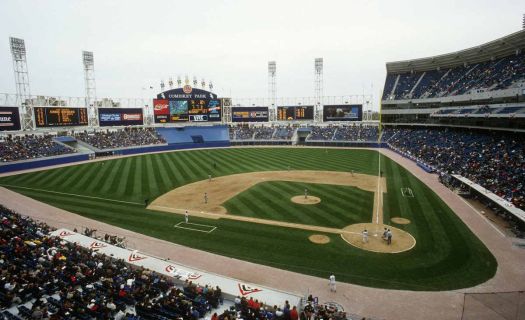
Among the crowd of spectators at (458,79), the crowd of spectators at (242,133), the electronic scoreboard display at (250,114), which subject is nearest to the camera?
the crowd of spectators at (458,79)

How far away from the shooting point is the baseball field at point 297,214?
17.8m

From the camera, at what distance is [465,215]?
25.2m

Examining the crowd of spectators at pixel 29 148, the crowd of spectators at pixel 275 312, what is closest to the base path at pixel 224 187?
the crowd of spectators at pixel 275 312

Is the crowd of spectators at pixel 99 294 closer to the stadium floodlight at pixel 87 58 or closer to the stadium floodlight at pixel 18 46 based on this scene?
the stadium floodlight at pixel 18 46

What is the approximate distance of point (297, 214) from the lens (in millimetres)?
26047

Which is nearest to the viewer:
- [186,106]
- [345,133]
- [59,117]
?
[59,117]

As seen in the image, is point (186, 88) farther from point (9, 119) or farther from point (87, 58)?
point (9, 119)

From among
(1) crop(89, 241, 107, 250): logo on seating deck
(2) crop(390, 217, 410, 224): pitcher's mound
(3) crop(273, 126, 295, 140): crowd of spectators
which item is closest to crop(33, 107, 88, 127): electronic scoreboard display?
(3) crop(273, 126, 295, 140): crowd of spectators

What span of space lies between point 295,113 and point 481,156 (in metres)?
51.0

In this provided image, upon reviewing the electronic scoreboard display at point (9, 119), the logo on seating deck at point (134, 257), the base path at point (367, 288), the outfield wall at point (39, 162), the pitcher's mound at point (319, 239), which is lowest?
the base path at point (367, 288)

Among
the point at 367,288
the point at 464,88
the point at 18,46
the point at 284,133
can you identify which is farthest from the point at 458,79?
the point at 18,46

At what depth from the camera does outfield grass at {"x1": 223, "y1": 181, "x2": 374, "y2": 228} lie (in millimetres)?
25000

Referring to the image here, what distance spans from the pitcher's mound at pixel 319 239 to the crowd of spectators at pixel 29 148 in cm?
5010

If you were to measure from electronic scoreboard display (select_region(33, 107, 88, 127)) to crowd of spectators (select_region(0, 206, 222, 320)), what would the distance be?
50.5m
